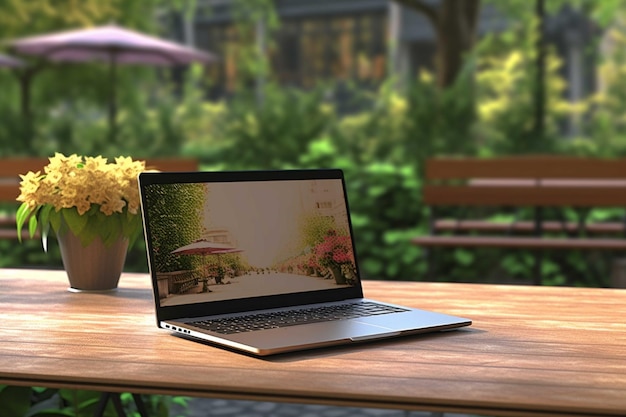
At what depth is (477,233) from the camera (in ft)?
30.0

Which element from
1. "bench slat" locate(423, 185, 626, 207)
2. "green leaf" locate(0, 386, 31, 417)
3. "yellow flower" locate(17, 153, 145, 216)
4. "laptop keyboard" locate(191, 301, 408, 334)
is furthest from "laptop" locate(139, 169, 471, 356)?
"bench slat" locate(423, 185, 626, 207)

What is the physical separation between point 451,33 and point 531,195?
3.38 m

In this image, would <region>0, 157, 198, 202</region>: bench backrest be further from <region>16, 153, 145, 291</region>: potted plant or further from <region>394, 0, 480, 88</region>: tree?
<region>16, 153, 145, 291</region>: potted plant

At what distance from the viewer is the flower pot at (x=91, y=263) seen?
103 inches

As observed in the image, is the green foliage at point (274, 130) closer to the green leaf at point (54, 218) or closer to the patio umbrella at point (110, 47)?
the patio umbrella at point (110, 47)

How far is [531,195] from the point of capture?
8039 millimetres

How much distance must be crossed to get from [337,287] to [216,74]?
25569 millimetres

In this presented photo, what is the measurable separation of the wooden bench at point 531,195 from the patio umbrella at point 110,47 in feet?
13.8

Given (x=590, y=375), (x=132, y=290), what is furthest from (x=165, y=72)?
(x=590, y=375)

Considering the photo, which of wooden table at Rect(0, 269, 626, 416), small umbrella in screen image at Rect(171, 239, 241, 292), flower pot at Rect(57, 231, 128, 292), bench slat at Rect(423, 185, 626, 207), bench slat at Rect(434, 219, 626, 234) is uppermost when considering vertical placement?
small umbrella in screen image at Rect(171, 239, 241, 292)

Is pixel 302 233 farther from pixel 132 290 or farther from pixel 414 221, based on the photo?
pixel 414 221

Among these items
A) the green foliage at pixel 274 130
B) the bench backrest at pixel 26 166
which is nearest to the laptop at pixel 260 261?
the bench backrest at pixel 26 166

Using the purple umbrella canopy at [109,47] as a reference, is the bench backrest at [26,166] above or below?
below

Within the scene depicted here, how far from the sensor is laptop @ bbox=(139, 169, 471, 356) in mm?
2035
